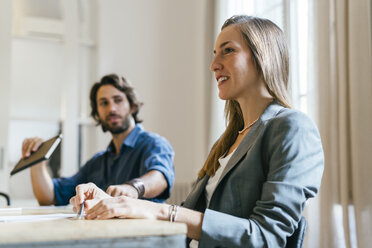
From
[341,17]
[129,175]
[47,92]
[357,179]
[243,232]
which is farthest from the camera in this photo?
[47,92]

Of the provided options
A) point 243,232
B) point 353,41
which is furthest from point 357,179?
point 243,232

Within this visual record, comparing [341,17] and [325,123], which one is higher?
[341,17]

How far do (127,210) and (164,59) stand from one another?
9.29ft

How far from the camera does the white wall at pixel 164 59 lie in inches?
134

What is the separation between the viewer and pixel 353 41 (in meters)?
1.58

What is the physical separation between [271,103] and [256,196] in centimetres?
29

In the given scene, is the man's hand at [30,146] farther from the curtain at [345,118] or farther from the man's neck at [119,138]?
the curtain at [345,118]

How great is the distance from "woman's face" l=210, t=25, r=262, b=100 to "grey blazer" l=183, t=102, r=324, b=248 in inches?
5.5

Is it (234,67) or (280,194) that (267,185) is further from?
(234,67)

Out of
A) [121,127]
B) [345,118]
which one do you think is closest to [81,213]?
[345,118]

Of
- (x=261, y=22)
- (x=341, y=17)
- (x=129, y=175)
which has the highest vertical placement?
(x=341, y=17)

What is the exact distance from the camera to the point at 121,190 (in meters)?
1.39

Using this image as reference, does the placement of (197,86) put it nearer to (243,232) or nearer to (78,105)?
(78,105)

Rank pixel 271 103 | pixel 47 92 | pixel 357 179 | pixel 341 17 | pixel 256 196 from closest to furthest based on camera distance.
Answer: pixel 256 196, pixel 271 103, pixel 357 179, pixel 341 17, pixel 47 92
